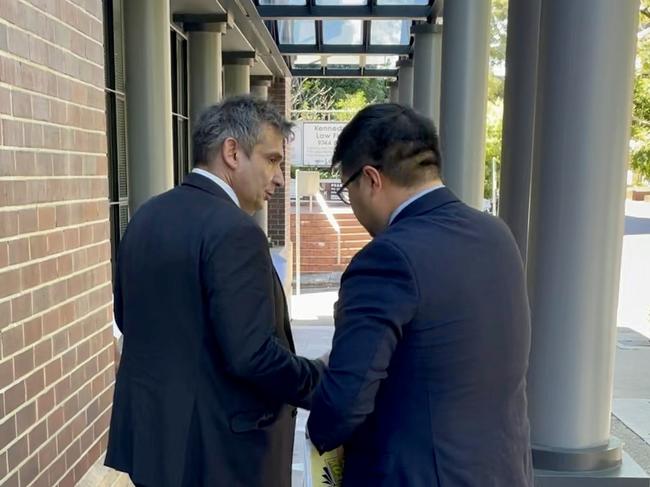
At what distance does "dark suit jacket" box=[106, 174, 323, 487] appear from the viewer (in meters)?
2.03

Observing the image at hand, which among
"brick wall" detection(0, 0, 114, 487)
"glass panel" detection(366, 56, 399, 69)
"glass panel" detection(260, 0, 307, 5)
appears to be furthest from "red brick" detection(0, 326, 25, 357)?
"glass panel" detection(366, 56, 399, 69)

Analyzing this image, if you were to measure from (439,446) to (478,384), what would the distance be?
167 millimetres

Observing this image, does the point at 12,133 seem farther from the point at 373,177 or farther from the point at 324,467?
the point at 324,467

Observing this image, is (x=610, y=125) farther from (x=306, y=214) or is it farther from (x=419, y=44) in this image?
(x=306, y=214)

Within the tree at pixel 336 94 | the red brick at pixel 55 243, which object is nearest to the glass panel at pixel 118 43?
the red brick at pixel 55 243

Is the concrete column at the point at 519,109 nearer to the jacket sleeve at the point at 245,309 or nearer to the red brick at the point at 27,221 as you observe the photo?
the jacket sleeve at the point at 245,309

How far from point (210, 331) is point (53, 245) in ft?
3.19

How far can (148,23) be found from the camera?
544 centimetres

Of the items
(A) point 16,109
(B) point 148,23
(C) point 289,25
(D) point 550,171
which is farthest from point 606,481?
(C) point 289,25

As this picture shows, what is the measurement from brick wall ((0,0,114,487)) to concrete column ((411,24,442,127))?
7604 mm

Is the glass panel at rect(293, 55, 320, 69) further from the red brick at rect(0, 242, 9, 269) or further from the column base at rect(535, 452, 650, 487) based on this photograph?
the red brick at rect(0, 242, 9, 269)

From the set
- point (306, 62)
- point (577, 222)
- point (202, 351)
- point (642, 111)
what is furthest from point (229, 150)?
point (306, 62)

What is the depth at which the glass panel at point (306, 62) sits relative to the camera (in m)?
17.1

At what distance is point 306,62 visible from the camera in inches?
695
